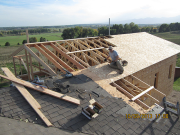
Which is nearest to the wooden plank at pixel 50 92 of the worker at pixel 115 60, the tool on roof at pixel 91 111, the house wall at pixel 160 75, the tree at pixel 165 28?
the tool on roof at pixel 91 111

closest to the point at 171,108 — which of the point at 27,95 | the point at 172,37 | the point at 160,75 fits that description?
the point at 27,95

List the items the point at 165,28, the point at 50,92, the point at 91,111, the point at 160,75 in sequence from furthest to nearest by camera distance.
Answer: the point at 165,28, the point at 160,75, the point at 50,92, the point at 91,111

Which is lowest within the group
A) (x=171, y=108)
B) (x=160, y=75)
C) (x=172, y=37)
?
(x=160, y=75)

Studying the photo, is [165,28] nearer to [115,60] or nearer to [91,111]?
[115,60]

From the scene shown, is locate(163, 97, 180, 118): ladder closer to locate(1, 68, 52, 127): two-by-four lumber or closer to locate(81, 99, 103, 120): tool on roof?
locate(81, 99, 103, 120): tool on roof

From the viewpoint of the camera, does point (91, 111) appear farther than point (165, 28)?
No

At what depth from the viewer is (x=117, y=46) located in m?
11.2

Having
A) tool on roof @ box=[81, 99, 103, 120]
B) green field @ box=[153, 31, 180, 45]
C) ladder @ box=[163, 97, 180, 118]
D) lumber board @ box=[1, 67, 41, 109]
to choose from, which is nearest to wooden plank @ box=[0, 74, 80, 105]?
lumber board @ box=[1, 67, 41, 109]

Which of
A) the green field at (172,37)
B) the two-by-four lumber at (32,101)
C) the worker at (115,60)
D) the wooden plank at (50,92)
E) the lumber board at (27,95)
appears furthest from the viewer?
the green field at (172,37)

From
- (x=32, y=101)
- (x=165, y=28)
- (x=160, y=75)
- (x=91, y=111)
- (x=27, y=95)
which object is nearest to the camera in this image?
(x=91, y=111)

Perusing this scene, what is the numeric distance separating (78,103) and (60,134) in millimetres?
1278

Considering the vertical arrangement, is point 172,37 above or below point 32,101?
above

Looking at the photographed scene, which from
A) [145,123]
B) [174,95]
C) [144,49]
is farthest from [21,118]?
[174,95]

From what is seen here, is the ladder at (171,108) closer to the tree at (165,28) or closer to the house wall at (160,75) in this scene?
the house wall at (160,75)
